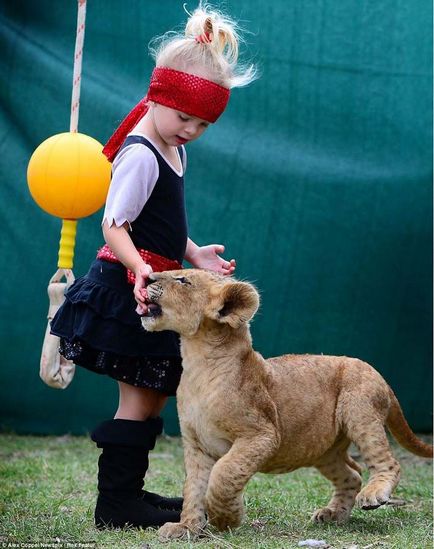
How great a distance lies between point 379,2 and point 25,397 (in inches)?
112

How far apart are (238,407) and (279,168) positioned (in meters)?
2.70

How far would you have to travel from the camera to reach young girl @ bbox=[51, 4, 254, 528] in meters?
3.63

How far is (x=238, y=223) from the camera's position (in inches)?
234

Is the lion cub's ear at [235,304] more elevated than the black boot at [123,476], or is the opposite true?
the lion cub's ear at [235,304]

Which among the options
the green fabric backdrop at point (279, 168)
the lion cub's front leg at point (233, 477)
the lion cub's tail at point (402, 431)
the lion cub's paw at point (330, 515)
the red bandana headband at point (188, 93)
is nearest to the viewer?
the lion cub's front leg at point (233, 477)

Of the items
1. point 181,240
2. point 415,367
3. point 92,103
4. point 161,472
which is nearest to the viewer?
point 181,240

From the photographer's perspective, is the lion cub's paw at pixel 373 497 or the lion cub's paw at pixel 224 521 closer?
the lion cub's paw at pixel 224 521

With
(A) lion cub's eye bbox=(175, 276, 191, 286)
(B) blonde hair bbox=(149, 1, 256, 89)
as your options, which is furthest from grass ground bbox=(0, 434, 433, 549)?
(B) blonde hair bbox=(149, 1, 256, 89)

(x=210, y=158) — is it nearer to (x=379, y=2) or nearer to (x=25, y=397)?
(x=379, y=2)

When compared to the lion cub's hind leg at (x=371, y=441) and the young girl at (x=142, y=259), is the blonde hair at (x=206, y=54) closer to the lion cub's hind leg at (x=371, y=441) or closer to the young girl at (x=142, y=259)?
the young girl at (x=142, y=259)

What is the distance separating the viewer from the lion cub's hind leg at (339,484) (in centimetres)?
391

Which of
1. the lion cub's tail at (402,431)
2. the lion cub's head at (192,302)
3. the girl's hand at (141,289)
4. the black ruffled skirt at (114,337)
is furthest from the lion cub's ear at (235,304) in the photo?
the lion cub's tail at (402,431)

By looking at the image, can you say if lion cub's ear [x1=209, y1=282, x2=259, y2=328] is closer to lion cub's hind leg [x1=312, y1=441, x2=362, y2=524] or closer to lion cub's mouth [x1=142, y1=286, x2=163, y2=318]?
lion cub's mouth [x1=142, y1=286, x2=163, y2=318]

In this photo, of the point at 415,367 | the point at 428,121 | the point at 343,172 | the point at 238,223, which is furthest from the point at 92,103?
the point at 415,367
